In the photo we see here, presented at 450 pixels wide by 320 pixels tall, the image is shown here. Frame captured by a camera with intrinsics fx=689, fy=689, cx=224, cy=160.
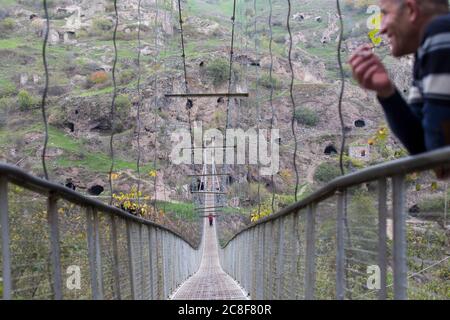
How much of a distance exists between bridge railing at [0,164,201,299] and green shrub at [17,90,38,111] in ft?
60.0

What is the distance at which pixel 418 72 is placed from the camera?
1.24 m

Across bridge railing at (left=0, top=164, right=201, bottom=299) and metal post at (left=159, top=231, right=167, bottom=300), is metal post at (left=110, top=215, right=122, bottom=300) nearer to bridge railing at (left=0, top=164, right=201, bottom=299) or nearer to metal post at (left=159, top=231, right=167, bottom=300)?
bridge railing at (left=0, top=164, right=201, bottom=299)

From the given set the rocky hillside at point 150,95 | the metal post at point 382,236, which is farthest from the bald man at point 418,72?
the rocky hillside at point 150,95

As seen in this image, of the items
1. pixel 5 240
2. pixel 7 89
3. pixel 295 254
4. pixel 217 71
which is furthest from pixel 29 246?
pixel 217 71

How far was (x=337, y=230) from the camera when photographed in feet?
5.66

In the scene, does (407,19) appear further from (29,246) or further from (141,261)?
(141,261)

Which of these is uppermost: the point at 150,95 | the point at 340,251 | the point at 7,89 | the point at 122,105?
the point at 150,95

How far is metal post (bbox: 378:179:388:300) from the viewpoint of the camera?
4.44 ft

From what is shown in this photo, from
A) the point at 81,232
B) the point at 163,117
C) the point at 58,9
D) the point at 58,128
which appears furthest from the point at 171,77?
the point at 81,232

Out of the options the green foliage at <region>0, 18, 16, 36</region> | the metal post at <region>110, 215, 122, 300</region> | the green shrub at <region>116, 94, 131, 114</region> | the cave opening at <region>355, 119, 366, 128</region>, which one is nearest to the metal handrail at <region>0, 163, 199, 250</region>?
the metal post at <region>110, 215, 122, 300</region>

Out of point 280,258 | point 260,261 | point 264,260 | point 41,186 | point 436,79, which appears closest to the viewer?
point 436,79

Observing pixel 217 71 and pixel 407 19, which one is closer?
pixel 407 19

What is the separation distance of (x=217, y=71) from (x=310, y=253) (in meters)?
32.6

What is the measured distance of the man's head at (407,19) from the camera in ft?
4.03
